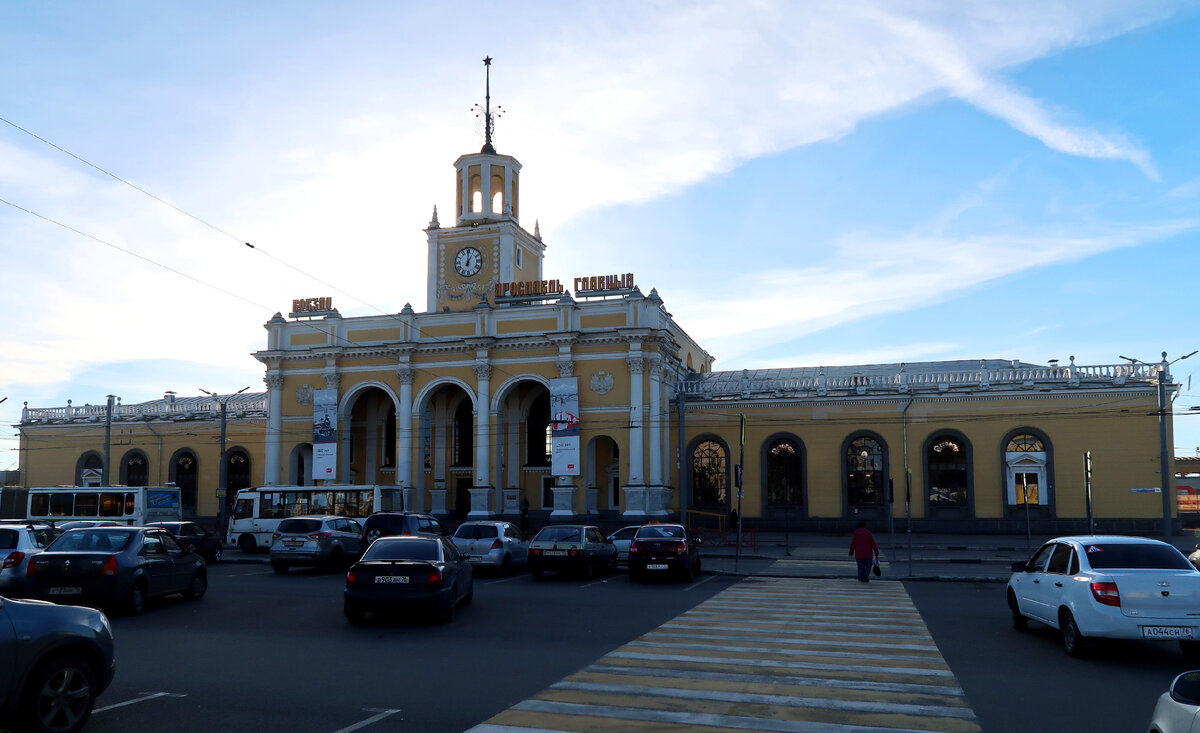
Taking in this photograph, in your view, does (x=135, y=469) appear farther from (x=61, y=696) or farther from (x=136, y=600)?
(x=61, y=696)

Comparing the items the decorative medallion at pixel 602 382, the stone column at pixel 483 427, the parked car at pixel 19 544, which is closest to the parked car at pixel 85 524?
the parked car at pixel 19 544

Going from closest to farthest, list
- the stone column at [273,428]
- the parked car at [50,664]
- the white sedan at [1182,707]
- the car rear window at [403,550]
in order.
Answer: the white sedan at [1182,707]
the parked car at [50,664]
the car rear window at [403,550]
the stone column at [273,428]

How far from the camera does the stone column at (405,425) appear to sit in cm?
4678

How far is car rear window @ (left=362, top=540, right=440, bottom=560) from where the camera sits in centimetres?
1512

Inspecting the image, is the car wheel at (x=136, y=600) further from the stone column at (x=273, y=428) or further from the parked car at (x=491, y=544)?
the stone column at (x=273, y=428)

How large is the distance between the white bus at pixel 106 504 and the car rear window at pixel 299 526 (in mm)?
9852

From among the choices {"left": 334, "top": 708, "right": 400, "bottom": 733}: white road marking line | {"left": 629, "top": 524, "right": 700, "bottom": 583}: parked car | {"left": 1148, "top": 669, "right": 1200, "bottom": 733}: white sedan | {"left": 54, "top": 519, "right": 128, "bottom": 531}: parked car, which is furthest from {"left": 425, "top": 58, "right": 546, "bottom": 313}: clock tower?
{"left": 1148, "top": 669, "right": 1200, "bottom": 733}: white sedan

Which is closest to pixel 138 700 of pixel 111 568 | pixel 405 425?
pixel 111 568

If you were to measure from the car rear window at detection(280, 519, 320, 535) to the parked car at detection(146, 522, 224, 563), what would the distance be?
2838mm

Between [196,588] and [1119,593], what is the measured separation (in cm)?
1605

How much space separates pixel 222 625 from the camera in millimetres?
14562

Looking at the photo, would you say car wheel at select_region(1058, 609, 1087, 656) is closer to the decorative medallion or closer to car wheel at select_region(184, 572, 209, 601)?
car wheel at select_region(184, 572, 209, 601)

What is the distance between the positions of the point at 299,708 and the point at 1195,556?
778 inches

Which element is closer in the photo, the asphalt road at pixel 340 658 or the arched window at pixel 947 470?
the asphalt road at pixel 340 658
